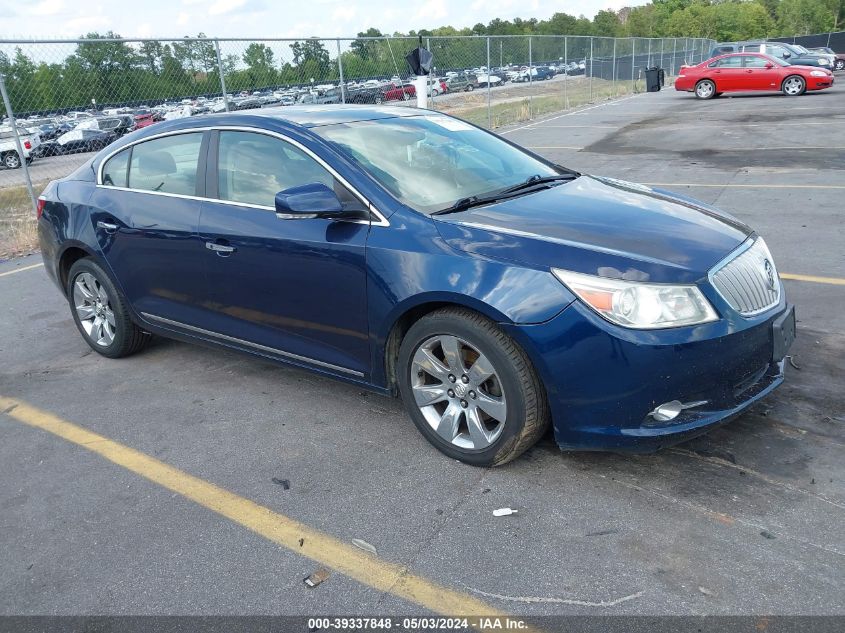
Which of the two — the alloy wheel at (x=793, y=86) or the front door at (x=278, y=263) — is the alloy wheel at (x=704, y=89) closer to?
the alloy wheel at (x=793, y=86)

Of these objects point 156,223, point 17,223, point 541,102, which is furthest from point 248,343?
point 541,102

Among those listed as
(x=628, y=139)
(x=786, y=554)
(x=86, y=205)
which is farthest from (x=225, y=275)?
(x=628, y=139)

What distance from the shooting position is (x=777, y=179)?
33.1 ft

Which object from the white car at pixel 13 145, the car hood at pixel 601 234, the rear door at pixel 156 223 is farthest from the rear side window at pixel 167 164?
the white car at pixel 13 145

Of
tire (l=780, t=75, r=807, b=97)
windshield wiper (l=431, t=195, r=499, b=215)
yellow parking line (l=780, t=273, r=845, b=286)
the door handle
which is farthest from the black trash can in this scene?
the door handle

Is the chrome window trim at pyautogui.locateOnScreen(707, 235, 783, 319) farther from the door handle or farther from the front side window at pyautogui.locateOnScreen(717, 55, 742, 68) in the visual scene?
the front side window at pyautogui.locateOnScreen(717, 55, 742, 68)

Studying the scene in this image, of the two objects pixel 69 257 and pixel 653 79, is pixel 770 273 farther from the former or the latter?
pixel 653 79

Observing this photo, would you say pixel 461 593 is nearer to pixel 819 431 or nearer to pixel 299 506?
pixel 299 506

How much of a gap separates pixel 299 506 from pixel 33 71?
9.40 m

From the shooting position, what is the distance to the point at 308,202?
3.53 metres

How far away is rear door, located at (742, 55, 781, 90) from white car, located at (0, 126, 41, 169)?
22852 millimetres

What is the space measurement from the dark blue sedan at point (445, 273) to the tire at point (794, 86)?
24.1m

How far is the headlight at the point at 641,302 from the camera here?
295 centimetres

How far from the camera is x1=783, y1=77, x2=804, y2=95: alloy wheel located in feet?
80.8
